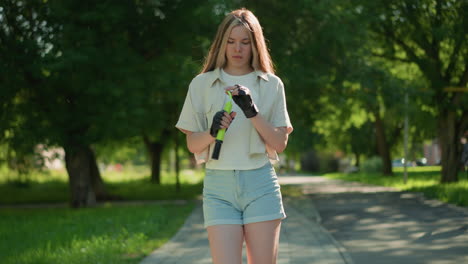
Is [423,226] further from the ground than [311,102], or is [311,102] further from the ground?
[311,102]

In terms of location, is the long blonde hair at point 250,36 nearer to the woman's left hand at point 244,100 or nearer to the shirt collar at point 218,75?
the shirt collar at point 218,75

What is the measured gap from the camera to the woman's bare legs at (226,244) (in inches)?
124

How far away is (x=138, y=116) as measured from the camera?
641 inches

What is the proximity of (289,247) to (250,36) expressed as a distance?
5.88m

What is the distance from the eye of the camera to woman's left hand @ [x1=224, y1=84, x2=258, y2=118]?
3049 mm

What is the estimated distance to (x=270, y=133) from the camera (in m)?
3.24

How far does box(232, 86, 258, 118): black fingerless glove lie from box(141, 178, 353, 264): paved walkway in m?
4.65

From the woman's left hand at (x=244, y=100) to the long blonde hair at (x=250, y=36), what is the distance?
13.0 inches

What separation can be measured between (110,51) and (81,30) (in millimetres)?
874

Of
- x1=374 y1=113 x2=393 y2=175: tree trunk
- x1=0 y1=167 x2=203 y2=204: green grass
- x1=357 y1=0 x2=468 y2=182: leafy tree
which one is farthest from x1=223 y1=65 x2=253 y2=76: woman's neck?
x1=374 y1=113 x2=393 y2=175: tree trunk

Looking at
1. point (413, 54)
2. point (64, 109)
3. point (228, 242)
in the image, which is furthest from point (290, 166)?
point (228, 242)

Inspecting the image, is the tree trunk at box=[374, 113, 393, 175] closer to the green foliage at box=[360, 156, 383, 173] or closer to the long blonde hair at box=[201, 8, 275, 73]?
the green foliage at box=[360, 156, 383, 173]

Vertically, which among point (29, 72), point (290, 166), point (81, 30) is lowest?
point (290, 166)

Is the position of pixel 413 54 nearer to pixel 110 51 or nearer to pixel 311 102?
pixel 311 102
